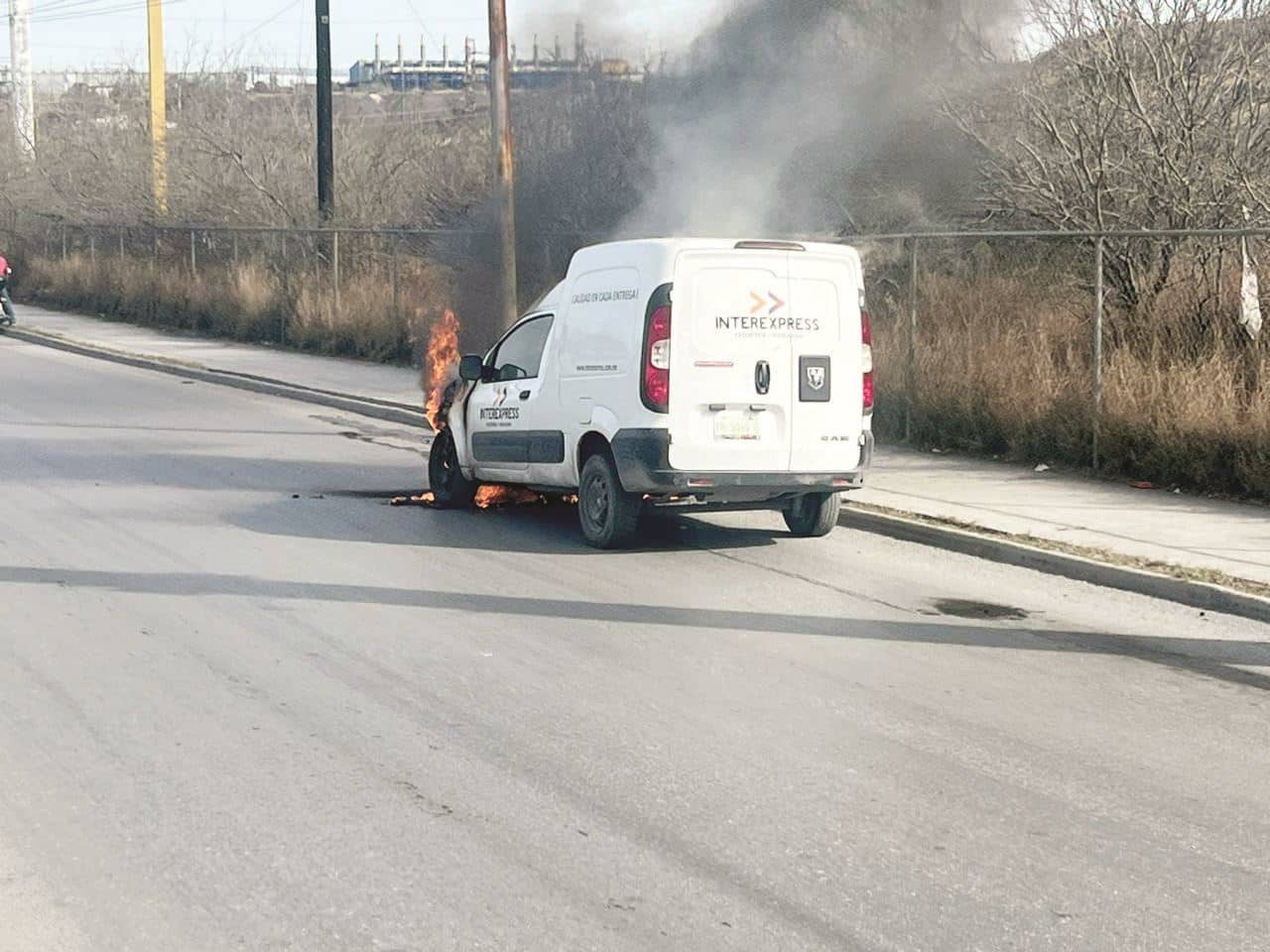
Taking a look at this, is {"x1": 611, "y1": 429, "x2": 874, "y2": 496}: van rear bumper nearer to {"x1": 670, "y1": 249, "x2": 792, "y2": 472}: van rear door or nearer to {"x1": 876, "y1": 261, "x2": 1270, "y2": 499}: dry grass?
{"x1": 670, "y1": 249, "x2": 792, "y2": 472}: van rear door

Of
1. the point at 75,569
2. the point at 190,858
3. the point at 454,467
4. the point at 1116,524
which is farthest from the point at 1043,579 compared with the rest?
the point at 190,858

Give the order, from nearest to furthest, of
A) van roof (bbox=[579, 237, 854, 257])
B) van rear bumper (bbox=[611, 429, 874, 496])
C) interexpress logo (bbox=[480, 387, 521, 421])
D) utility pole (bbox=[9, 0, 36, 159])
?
van rear bumper (bbox=[611, 429, 874, 496]) < van roof (bbox=[579, 237, 854, 257]) < interexpress logo (bbox=[480, 387, 521, 421]) < utility pole (bbox=[9, 0, 36, 159])

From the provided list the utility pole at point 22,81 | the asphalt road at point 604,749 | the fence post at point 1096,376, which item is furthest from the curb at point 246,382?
the utility pole at point 22,81

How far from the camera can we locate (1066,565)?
10.6 meters

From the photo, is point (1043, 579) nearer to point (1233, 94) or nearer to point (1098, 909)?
point (1098, 909)

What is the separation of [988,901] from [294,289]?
26090 millimetres

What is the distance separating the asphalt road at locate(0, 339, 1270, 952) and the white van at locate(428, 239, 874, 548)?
20.6 inches

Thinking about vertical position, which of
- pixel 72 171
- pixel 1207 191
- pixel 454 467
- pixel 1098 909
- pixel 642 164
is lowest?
pixel 1098 909

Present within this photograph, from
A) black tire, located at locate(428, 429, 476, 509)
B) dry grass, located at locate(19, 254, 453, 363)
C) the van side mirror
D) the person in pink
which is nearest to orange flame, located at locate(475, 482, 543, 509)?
black tire, located at locate(428, 429, 476, 509)

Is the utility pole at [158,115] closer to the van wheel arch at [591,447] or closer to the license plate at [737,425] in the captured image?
the van wheel arch at [591,447]

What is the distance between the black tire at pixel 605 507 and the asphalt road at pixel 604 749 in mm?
298

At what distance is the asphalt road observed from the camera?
16.2 ft

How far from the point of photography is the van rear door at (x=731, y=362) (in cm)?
1095

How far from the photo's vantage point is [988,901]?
5.03 metres
